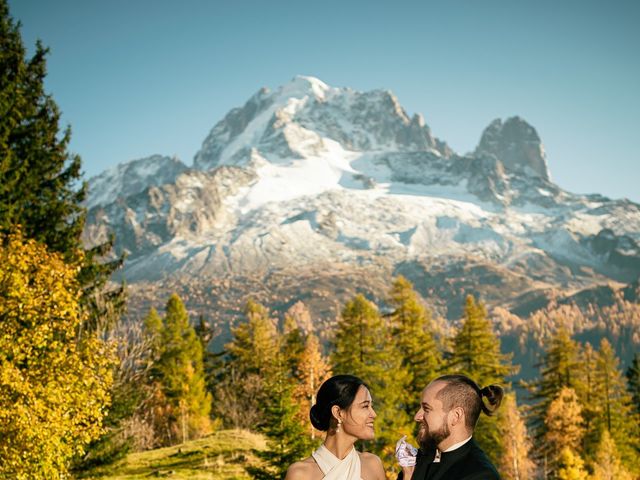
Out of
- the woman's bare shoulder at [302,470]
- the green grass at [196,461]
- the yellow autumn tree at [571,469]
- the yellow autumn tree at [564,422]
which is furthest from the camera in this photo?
the yellow autumn tree at [564,422]

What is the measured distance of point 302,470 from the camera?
4.68 m

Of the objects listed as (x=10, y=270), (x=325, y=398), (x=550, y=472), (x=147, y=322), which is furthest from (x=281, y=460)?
(x=550, y=472)

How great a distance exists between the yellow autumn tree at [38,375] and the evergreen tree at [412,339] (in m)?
21.5

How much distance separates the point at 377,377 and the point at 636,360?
3536 centimetres

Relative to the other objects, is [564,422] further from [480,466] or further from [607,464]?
[480,466]

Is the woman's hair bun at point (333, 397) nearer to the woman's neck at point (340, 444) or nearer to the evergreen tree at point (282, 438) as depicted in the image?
the woman's neck at point (340, 444)

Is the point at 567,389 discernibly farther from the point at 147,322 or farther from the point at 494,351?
the point at 147,322

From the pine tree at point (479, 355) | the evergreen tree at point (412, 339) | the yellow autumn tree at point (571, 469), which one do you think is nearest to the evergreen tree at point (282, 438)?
the evergreen tree at point (412, 339)

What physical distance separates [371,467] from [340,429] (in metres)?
0.52

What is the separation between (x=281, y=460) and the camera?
806 inches

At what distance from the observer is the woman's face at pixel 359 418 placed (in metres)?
4.70

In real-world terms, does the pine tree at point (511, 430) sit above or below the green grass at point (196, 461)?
below

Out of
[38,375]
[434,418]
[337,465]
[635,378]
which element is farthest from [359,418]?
[635,378]

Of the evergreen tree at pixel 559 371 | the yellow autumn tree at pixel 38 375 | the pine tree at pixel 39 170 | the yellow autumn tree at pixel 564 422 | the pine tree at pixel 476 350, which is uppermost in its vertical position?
the pine tree at pixel 39 170
